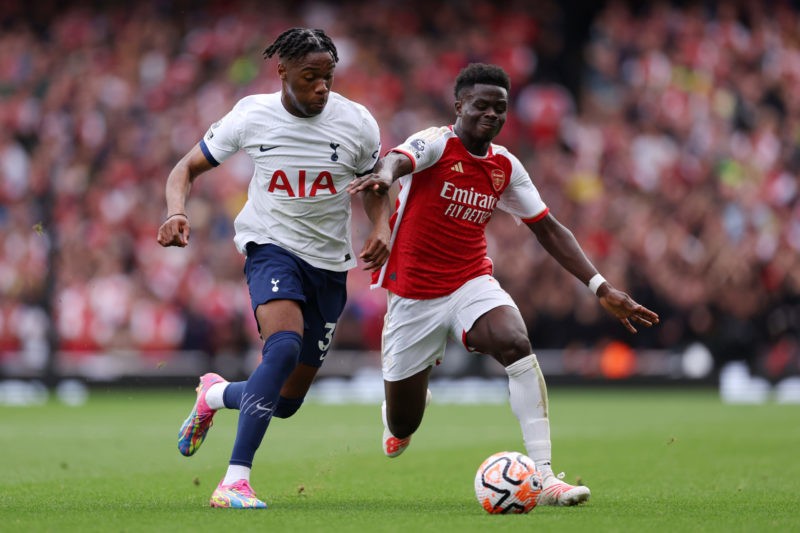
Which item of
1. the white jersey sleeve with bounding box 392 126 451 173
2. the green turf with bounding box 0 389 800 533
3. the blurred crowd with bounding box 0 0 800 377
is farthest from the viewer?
the blurred crowd with bounding box 0 0 800 377

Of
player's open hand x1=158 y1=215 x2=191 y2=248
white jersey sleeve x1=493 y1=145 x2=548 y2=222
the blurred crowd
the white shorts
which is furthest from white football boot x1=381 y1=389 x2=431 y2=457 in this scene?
the blurred crowd

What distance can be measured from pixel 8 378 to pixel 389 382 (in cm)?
1311

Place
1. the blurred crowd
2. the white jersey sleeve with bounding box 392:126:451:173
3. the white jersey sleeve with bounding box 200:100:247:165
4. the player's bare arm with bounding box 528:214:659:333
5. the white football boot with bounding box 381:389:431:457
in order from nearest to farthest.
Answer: the white jersey sleeve with bounding box 200:100:247:165 → the white jersey sleeve with bounding box 392:126:451:173 → the player's bare arm with bounding box 528:214:659:333 → the white football boot with bounding box 381:389:431:457 → the blurred crowd

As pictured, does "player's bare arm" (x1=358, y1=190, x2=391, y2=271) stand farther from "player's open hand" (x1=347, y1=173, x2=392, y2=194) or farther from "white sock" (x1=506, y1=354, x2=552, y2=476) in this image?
"white sock" (x1=506, y1=354, x2=552, y2=476)

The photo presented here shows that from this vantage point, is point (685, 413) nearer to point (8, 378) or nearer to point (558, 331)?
point (558, 331)

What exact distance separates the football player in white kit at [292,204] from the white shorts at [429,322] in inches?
21.9

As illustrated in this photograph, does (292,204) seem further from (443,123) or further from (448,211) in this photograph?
(443,123)

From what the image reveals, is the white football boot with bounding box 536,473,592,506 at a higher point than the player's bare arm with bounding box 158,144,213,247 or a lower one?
lower

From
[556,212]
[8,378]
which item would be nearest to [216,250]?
[8,378]

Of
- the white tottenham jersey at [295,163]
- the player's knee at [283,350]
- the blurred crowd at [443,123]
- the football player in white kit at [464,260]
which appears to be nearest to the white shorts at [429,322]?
the football player in white kit at [464,260]

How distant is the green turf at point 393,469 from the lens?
6645 millimetres

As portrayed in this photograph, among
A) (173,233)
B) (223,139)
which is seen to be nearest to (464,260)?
(223,139)

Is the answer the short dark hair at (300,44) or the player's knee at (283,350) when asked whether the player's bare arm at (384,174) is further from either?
the player's knee at (283,350)

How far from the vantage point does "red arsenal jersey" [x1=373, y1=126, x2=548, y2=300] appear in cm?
813
